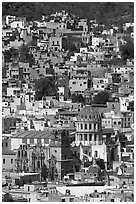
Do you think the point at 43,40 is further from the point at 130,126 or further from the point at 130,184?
the point at 130,184

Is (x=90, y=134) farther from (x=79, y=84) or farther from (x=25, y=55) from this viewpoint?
(x=25, y=55)

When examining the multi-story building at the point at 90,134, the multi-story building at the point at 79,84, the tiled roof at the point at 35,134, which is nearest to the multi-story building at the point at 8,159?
the multi-story building at the point at 90,134

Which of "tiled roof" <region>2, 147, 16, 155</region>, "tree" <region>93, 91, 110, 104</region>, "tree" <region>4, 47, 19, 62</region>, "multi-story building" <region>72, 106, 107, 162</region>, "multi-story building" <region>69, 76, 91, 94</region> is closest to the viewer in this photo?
"tiled roof" <region>2, 147, 16, 155</region>

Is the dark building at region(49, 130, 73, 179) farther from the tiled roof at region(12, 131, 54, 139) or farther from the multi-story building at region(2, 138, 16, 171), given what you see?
the tiled roof at region(12, 131, 54, 139)

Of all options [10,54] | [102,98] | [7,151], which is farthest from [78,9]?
[7,151]

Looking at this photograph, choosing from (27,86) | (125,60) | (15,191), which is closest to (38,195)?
(15,191)

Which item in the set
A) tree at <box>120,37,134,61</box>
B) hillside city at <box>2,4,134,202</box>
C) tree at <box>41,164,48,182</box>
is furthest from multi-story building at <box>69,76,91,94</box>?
tree at <box>41,164,48,182</box>

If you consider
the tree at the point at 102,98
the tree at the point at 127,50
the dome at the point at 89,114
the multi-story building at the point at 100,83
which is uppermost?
the tree at the point at 127,50

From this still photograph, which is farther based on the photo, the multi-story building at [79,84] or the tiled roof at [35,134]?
the multi-story building at [79,84]

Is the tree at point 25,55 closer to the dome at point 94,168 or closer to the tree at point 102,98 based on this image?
the tree at point 102,98
